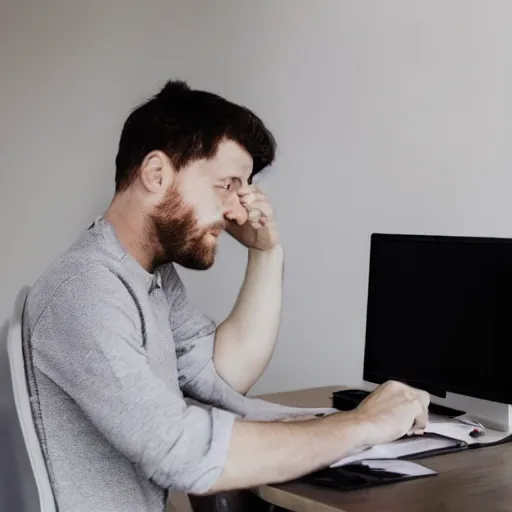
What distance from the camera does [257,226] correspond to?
1763 mm

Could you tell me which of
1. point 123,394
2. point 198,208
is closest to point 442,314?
point 198,208

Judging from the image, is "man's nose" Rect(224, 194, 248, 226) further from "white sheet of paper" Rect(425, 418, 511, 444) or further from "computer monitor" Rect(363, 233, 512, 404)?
"white sheet of paper" Rect(425, 418, 511, 444)

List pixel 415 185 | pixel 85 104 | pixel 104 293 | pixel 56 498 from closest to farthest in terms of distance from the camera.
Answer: pixel 56 498, pixel 104 293, pixel 415 185, pixel 85 104

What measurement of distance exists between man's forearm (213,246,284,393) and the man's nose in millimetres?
228

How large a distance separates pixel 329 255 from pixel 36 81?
4.55 ft

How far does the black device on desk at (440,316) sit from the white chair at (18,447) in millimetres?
873

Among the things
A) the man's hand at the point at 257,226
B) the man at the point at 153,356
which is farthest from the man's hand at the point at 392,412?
the man's hand at the point at 257,226

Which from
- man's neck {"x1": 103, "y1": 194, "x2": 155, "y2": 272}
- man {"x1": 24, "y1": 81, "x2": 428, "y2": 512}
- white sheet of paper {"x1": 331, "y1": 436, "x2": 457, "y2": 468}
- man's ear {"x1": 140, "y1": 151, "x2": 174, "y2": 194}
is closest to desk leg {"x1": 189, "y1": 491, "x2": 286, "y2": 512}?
man {"x1": 24, "y1": 81, "x2": 428, "y2": 512}

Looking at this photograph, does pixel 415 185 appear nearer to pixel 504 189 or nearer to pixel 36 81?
pixel 504 189

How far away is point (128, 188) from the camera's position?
1422 millimetres

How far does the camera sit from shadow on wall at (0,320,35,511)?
3.44ft

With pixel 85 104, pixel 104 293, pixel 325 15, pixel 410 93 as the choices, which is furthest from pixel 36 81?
pixel 104 293

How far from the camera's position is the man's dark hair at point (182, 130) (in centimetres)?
142

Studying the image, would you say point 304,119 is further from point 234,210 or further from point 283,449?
point 283,449
